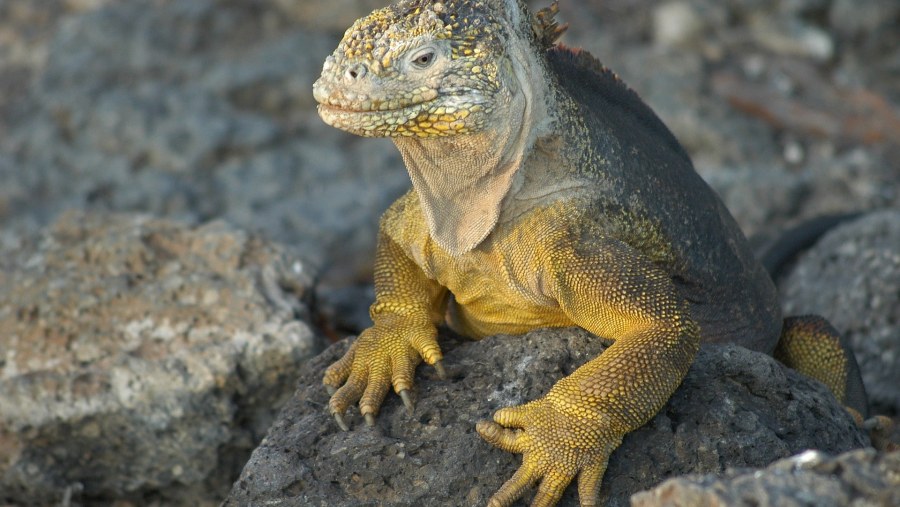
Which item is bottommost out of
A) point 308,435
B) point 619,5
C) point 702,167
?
point 702,167

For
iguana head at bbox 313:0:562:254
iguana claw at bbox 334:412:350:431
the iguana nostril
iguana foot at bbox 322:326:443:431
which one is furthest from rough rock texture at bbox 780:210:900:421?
the iguana nostril

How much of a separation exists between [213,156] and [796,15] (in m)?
4.35

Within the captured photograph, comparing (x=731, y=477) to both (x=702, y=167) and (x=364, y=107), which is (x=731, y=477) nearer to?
(x=364, y=107)

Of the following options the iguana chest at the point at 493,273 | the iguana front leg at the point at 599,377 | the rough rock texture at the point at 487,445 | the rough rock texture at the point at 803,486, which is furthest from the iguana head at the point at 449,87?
the rough rock texture at the point at 803,486

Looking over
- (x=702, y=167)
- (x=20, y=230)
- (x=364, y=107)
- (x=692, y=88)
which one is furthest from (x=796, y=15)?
(x=364, y=107)

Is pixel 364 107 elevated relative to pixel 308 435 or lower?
elevated

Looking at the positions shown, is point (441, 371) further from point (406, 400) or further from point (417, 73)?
point (417, 73)

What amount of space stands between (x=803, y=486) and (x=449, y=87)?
140 cm

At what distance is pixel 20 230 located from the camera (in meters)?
6.45

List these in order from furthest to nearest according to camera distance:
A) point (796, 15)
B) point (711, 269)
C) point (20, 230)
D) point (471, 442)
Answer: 1. point (796, 15)
2. point (20, 230)
3. point (711, 269)
4. point (471, 442)

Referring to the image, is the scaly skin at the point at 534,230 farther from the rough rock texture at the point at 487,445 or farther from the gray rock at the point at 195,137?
the gray rock at the point at 195,137

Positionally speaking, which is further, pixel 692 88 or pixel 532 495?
pixel 692 88

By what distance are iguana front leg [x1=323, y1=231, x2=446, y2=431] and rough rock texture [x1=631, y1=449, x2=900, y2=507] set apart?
1261 millimetres

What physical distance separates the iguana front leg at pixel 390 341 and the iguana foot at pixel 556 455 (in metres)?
0.46
